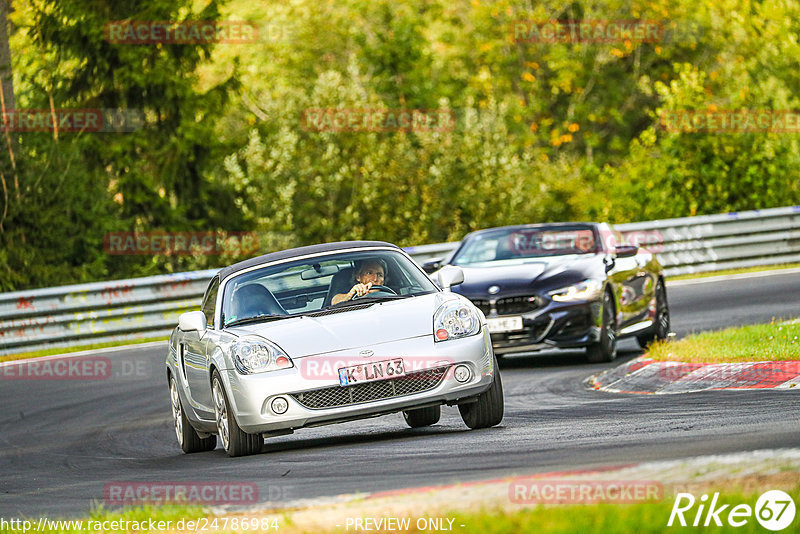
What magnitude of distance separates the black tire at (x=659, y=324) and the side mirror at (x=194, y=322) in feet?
21.7

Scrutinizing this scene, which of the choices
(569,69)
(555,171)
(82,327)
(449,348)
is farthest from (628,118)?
(449,348)

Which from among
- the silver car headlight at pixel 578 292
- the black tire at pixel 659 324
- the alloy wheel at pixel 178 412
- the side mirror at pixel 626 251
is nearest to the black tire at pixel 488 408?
the alloy wheel at pixel 178 412

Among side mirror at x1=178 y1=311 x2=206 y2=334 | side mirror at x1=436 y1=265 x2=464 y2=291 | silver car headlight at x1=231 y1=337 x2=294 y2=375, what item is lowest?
silver car headlight at x1=231 y1=337 x2=294 y2=375

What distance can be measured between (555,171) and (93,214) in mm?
17902

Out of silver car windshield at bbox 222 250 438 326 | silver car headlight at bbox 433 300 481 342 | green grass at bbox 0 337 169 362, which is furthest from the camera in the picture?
green grass at bbox 0 337 169 362

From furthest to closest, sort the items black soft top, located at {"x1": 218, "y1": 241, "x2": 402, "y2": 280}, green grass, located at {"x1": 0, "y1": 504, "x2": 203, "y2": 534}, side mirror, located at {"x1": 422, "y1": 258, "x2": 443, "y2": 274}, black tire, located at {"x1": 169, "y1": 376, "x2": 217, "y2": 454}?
side mirror, located at {"x1": 422, "y1": 258, "x2": 443, "y2": 274}
black tire, located at {"x1": 169, "y1": 376, "x2": 217, "y2": 454}
black soft top, located at {"x1": 218, "y1": 241, "x2": 402, "y2": 280}
green grass, located at {"x1": 0, "y1": 504, "x2": 203, "y2": 534}

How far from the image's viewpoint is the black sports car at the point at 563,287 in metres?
14.4

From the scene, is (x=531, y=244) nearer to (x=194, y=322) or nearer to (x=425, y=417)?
(x=425, y=417)

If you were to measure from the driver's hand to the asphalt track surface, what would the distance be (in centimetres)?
104

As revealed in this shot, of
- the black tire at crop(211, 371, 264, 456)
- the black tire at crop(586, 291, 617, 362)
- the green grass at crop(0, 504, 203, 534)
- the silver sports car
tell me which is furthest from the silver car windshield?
the black tire at crop(586, 291, 617, 362)

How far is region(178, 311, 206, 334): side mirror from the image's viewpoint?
10.4 metres

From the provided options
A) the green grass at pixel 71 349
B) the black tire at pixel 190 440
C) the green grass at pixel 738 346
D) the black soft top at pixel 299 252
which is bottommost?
the green grass at pixel 71 349

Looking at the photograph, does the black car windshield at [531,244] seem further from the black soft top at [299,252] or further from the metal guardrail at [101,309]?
the metal guardrail at [101,309]

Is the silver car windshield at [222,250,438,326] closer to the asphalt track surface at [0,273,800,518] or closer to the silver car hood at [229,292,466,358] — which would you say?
the silver car hood at [229,292,466,358]
